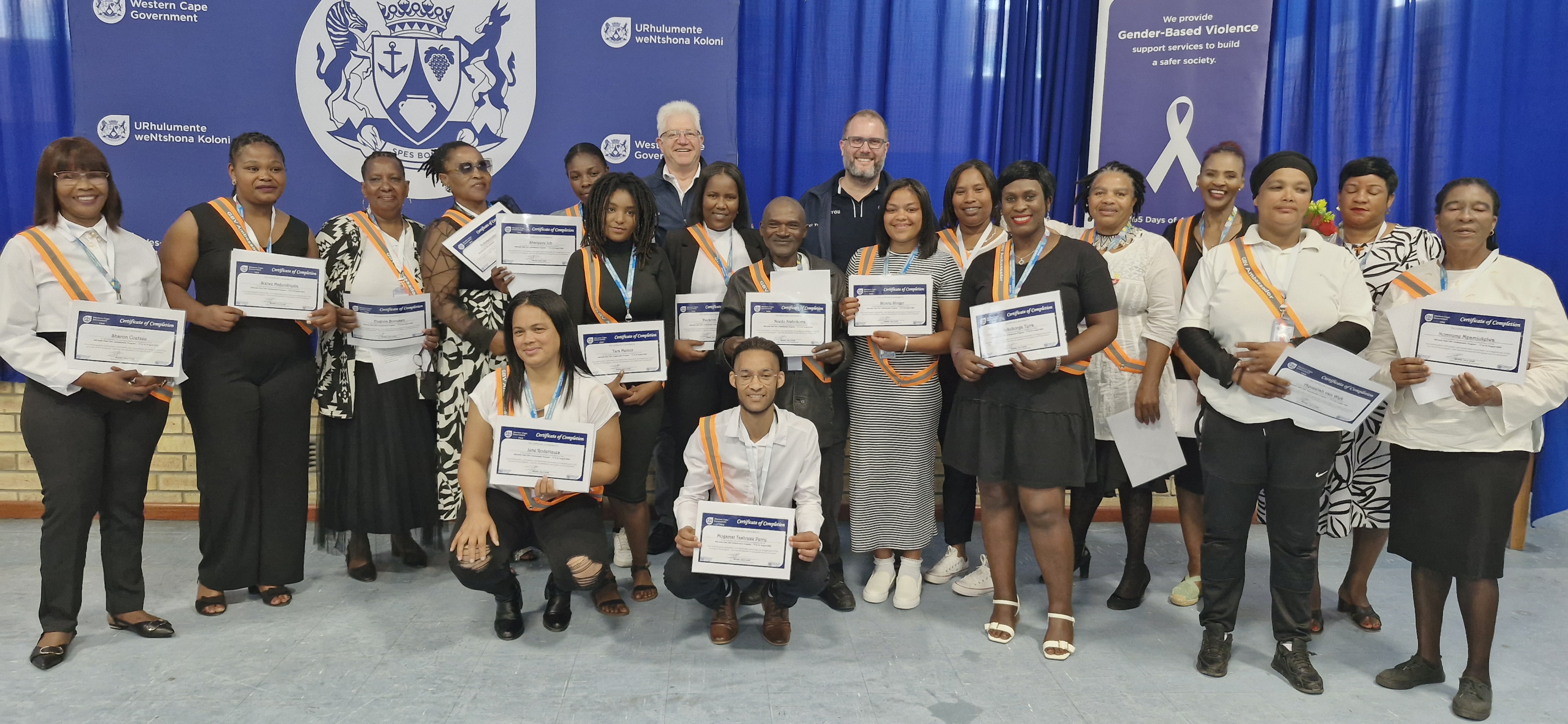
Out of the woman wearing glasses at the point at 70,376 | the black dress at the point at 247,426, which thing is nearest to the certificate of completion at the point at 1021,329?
the black dress at the point at 247,426

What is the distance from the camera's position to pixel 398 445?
3.66 m

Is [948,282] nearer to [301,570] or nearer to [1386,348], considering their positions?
[1386,348]

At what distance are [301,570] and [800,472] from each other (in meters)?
2.03

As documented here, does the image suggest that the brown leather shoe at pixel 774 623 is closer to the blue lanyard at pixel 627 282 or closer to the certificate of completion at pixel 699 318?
the certificate of completion at pixel 699 318

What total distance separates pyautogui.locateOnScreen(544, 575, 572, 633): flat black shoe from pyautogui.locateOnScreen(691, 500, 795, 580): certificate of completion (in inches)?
25.5

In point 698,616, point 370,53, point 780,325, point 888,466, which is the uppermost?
point 370,53

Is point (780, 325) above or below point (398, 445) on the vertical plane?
above

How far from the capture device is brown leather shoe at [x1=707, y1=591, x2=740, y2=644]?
10.2 feet

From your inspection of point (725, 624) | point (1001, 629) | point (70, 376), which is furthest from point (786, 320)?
point (70, 376)

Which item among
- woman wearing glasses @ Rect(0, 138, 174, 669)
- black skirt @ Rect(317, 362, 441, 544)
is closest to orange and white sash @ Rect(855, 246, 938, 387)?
black skirt @ Rect(317, 362, 441, 544)

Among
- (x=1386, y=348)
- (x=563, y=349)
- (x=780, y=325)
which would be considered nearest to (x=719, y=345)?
(x=780, y=325)

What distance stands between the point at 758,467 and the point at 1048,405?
101 cm

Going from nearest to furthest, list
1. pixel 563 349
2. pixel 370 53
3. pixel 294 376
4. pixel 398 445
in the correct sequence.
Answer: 1. pixel 563 349
2. pixel 294 376
3. pixel 398 445
4. pixel 370 53

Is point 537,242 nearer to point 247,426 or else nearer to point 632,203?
point 632,203
